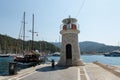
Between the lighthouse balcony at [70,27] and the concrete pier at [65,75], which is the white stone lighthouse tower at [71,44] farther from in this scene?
the concrete pier at [65,75]

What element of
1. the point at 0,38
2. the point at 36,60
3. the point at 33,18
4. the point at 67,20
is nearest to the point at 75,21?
the point at 67,20

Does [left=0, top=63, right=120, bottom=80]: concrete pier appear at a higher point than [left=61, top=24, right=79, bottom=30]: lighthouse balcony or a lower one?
lower

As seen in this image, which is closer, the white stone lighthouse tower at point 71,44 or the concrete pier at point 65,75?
the concrete pier at point 65,75

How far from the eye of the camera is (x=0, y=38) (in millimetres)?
180750

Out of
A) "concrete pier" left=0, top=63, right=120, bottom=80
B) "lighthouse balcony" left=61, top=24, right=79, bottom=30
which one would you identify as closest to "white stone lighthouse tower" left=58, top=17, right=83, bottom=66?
"lighthouse balcony" left=61, top=24, right=79, bottom=30

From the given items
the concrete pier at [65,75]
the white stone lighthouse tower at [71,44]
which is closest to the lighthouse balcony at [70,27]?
the white stone lighthouse tower at [71,44]

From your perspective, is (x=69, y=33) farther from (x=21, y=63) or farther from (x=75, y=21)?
(x=21, y=63)

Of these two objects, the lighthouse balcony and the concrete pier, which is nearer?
the concrete pier

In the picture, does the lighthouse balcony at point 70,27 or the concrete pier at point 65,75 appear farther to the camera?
the lighthouse balcony at point 70,27

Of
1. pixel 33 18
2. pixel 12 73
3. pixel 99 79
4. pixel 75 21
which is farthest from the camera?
pixel 33 18

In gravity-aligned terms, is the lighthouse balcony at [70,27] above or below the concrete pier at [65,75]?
above

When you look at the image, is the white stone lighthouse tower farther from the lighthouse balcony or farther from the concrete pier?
the concrete pier

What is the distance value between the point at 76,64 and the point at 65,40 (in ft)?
12.5

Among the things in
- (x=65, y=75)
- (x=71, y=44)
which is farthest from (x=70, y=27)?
(x=65, y=75)
